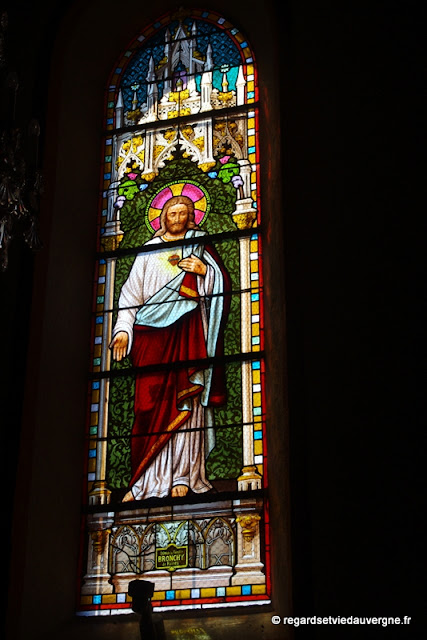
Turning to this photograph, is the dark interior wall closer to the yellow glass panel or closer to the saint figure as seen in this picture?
the saint figure

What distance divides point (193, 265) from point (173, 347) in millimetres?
569

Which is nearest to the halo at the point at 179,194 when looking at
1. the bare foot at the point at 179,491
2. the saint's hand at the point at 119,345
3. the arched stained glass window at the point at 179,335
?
the arched stained glass window at the point at 179,335

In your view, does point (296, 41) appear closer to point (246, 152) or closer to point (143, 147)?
point (246, 152)

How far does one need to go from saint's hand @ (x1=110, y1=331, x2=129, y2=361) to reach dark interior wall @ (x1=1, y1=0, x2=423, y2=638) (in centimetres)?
21

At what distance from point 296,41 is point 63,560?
339cm

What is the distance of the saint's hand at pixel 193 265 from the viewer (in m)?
6.62

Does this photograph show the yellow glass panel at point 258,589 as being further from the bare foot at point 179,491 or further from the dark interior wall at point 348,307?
the bare foot at point 179,491

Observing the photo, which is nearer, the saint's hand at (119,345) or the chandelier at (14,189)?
the chandelier at (14,189)

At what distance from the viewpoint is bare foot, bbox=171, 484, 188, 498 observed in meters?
5.98

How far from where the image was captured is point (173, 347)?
644 centimetres

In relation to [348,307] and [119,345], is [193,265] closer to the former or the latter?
[119,345]

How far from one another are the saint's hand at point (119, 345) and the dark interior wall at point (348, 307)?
212 millimetres

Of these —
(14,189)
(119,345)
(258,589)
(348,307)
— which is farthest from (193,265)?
(258,589)

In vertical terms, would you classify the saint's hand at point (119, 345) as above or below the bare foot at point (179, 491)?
above
